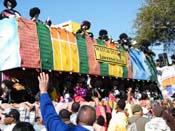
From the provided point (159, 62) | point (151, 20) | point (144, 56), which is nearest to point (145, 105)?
point (144, 56)

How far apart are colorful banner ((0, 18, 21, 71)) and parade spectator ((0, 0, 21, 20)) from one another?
1.05 feet

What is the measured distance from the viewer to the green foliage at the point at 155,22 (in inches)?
896

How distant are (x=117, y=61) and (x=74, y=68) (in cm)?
305

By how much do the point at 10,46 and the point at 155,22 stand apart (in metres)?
14.9

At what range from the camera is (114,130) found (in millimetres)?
7059

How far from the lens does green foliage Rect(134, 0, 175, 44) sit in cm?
2275

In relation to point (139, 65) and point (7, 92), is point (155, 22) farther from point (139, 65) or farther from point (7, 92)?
point (7, 92)

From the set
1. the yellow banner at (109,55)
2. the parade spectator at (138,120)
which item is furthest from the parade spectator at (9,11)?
the parade spectator at (138,120)

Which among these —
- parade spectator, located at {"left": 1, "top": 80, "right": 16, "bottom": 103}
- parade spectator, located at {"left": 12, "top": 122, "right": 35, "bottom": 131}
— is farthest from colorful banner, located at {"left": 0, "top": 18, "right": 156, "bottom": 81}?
parade spectator, located at {"left": 12, "top": 122, "right": 35, "bottom": 131}

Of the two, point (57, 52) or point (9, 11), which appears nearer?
point (9, 11)

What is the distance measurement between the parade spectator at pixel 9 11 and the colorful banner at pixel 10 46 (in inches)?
12.7

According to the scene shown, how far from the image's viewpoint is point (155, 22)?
23234 millimetres

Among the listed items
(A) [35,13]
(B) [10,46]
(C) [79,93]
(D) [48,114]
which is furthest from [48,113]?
(C) [79,93]

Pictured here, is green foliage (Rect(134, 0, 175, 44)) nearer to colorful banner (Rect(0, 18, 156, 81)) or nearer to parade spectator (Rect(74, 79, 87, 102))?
colorful banner (Rect(0, 18, 156, 81))
